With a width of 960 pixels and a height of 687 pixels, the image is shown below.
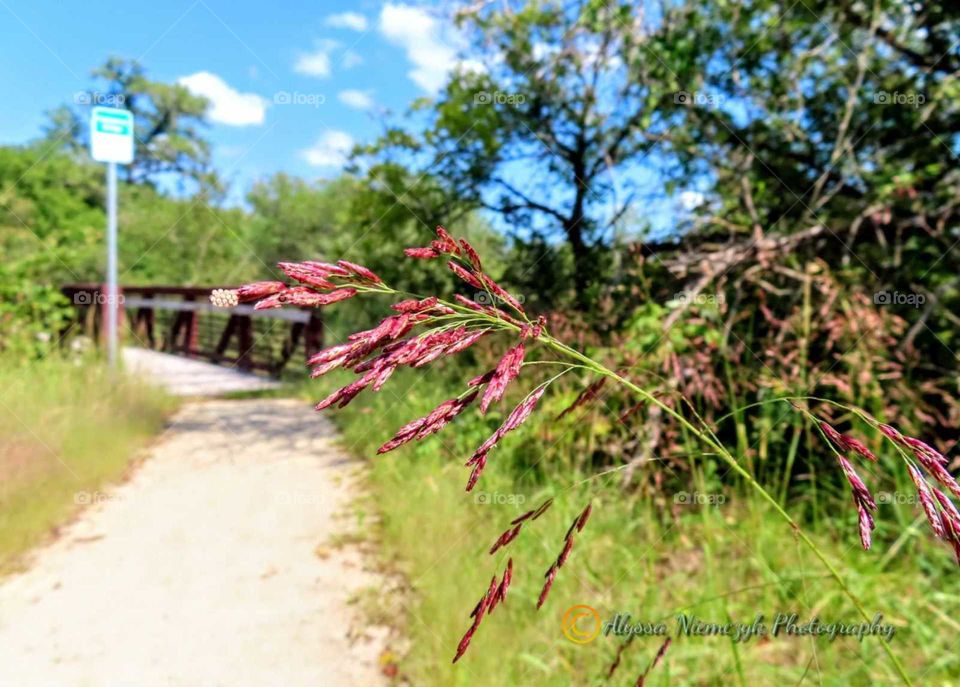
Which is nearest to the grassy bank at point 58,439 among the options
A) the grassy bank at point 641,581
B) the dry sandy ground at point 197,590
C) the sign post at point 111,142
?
the dry sandy ground at point 197,590

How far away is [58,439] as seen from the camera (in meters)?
3.61

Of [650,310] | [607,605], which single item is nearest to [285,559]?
[607,605]

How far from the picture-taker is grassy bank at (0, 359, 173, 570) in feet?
9.89

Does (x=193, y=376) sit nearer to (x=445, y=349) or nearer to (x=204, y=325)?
(x=204, y=325)

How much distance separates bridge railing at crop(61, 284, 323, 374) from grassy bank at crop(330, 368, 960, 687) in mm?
4959

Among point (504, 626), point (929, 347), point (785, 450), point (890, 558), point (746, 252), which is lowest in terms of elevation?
point (504, 626)

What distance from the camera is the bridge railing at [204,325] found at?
7.40 metres

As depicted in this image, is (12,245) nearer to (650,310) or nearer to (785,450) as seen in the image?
(650,310)

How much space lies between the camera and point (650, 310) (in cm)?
288

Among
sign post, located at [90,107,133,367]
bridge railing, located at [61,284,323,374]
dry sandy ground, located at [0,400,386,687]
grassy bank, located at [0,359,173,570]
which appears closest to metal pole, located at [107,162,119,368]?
sign post, located at [90,107,133,367]

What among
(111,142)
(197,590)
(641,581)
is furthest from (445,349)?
(111,142)

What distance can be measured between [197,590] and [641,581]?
6.12ft

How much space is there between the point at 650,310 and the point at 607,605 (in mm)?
1499

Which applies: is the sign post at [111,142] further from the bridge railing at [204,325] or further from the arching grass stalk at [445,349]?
the arching grass stalk at [445,349]
